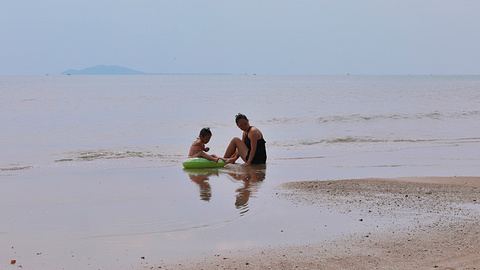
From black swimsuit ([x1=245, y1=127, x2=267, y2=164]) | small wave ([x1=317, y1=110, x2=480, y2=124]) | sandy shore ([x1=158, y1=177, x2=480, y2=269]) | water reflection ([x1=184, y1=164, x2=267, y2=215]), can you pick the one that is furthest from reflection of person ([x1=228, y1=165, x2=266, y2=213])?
small wave ([x1=317, y1=110, x2=480, y2=124])

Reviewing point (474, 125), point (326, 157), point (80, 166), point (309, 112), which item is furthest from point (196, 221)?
point (309, 112)

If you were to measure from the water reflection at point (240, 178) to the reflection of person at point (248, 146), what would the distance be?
11.1 inches

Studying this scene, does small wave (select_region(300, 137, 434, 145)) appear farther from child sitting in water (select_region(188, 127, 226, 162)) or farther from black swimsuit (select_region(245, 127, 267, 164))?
child sitting in water (select_region(188, 127, 226, 162))

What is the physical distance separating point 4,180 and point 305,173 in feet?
21.1

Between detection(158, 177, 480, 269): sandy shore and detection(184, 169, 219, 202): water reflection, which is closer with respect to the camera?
detection(158, 177, 480, 269): sandy shore

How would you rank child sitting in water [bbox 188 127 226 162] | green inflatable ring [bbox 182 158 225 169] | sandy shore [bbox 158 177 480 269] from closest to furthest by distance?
1. sandy shore [bbox 158 177 480 269]
2. green inflatable ring [bbox 182 158 225 169]
3. child sitting in water [bbox 188 127 226 162]

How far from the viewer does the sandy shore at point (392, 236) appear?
205 inches

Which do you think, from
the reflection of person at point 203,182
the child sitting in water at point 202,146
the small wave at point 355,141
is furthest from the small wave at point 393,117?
the reflection of person at point 203,182

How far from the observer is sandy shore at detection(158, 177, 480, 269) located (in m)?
5.20

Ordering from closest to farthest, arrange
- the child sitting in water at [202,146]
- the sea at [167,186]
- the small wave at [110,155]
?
the sea at [167,186]
the child sitting in water at [202,146]
the small wave at [110,155]

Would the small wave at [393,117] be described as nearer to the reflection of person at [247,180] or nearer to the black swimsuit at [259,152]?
the black swimsuit at [259,152]

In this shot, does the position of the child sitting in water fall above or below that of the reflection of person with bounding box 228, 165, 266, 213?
above

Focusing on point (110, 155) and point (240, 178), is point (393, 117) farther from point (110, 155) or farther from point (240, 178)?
point (240, 178)

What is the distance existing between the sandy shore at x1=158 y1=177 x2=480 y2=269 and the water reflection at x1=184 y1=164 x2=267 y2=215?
771 millimetres
